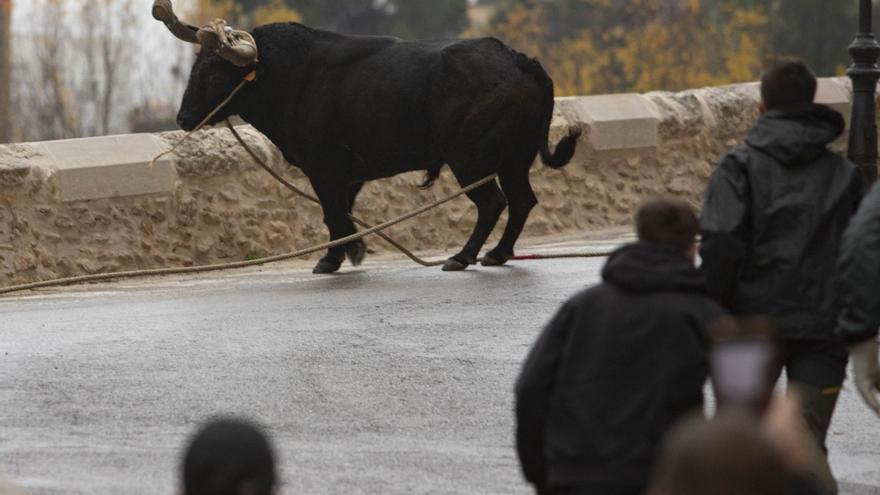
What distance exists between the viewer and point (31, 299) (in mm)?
12273

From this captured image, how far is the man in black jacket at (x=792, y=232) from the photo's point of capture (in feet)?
19.7

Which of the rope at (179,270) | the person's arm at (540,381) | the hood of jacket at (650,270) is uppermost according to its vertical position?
the hood of jacket at (650,270)

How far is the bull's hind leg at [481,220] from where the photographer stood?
12820 millimetres

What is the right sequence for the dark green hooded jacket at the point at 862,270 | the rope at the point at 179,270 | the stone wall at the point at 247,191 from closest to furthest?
the dark green hooded jacket at the point at 862,270, the rope at the point at 179,270, the stone wall at the point at 247,191

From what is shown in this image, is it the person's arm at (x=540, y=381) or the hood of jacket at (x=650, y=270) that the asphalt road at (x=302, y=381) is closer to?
the person's arm at (x=540, y=381)

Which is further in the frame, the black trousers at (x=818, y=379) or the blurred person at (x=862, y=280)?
the black trousers at (x=818, y=379)

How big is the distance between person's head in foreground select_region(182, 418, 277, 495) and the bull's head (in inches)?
384

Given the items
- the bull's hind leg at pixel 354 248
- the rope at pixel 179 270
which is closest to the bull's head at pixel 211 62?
the bull's hind leg at pixel 354 248

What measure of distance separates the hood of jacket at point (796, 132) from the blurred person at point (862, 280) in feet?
1.26

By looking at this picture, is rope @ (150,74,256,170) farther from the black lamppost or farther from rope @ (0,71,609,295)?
the black lamppost

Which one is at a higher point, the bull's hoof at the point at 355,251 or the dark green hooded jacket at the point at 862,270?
the dark green hooded jacket at the point at 862,270

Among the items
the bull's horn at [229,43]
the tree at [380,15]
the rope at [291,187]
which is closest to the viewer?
the bull's horn at [229,43]

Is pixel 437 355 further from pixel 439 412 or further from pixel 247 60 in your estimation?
pixel 247 60

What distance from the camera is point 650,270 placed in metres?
4.72
